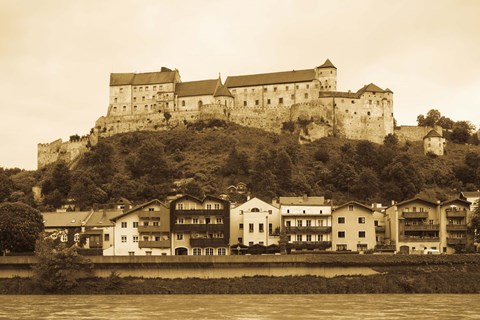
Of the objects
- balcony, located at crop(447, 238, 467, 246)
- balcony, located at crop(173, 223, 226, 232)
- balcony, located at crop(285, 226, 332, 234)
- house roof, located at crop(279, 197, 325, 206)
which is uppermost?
house roof, located at crop(279, 197, 325, 206)

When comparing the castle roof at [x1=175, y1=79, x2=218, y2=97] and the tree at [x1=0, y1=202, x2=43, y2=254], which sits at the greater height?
the castle roof at [x1=175, y1=79, x2=218, y2=97]

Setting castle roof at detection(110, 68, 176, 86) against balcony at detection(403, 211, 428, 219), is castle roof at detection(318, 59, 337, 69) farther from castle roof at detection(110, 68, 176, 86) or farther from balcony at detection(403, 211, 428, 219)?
balcony at detection(403, 211, 428, 219)

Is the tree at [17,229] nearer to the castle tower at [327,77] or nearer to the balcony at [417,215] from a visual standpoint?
the balcony at [417,215]

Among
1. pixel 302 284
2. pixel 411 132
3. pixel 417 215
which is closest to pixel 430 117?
pixel 411 132

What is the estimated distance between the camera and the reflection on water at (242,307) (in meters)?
44.7

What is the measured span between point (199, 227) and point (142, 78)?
247 ft

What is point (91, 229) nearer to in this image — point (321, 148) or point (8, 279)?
point (8, 279)

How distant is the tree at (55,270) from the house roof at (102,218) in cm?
1759

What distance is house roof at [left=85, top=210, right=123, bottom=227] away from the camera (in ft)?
259

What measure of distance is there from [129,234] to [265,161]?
4019cm

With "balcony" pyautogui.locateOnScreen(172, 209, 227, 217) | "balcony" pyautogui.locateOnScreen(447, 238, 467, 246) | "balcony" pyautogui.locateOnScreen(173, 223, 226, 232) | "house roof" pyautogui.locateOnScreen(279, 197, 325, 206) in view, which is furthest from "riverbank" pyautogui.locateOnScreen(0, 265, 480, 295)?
"house roof" pyautogui.locateOnScreen(279, 197, 325, 206)

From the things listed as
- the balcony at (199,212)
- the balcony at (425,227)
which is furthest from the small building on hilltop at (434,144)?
the balcony at (199,212)

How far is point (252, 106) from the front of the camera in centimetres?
13975

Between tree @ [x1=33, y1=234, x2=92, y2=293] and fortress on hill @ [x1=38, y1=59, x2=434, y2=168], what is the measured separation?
7754 centimetres
